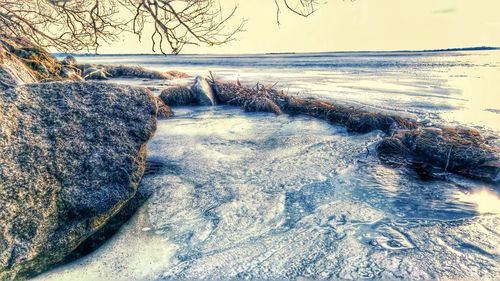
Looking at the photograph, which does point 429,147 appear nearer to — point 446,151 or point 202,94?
point 446,151

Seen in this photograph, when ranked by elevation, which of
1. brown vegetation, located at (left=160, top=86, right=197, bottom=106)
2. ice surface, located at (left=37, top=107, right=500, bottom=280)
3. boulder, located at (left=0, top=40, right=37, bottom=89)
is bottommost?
ice surface, located at (left=37, top=107, right=500, bottom=280)

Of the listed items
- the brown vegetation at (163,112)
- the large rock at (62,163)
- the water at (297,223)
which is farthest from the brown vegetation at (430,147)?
the brown vegetation at (163,112)

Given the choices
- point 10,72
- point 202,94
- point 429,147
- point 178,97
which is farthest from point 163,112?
point 429,147

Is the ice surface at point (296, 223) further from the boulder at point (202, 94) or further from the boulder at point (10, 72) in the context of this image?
the boulder at point (202, 94)

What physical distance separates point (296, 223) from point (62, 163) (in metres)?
1.96

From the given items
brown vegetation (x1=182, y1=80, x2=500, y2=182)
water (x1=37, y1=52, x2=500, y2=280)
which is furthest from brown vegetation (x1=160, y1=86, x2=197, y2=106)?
water (x1=37, y1=52, x2=500, y2=280)

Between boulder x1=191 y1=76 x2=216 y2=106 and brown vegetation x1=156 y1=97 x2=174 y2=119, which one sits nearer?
brown vegetation x1=156 y1=97 x2=174 y2=119

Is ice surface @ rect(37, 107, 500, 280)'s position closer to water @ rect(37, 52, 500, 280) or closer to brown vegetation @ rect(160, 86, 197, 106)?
water @ rect(37, 52, 500, 280)

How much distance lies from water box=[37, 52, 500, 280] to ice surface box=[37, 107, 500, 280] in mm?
11

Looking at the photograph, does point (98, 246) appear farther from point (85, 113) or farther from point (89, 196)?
point (85, 113)

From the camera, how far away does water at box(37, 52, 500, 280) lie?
2535 mm

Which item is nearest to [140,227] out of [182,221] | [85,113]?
[182,221]

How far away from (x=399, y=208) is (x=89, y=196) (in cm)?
268

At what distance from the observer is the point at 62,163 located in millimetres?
3006
